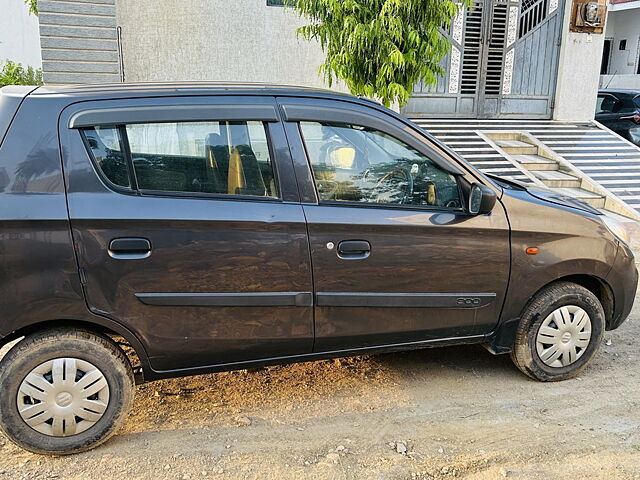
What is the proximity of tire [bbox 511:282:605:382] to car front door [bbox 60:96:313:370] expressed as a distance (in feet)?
4.71

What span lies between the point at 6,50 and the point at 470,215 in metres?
20.9

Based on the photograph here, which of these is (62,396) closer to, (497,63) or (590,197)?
(590,197)

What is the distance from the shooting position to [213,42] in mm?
9367

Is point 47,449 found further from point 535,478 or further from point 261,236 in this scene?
point 535,478

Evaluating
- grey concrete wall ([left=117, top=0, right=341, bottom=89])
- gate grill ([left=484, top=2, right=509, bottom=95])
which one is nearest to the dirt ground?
grey concrete wall ([left=117, top=0, right=341, bottom=89])

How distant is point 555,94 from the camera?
11211 mm

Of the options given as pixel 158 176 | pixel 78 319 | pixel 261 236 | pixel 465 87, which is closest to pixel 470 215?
pixel 261 236

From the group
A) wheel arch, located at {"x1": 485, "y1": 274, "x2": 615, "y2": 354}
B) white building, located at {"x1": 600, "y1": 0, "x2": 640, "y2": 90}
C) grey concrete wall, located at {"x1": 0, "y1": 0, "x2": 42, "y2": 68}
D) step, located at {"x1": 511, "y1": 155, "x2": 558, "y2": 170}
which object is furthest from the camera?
white building, located at {"x1": 600, "y1": 0, "x2": 640, "y2": 90}

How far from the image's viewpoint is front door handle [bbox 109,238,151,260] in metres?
2.84

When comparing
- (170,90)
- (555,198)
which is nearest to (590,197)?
(555,198)

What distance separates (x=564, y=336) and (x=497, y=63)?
833cm

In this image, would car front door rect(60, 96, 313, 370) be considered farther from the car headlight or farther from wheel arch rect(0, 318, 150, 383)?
the car headlight

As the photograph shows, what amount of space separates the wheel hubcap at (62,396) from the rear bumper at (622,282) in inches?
124

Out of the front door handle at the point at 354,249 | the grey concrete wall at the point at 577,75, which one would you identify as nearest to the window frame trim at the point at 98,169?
the front door handle at the point at 354,249
